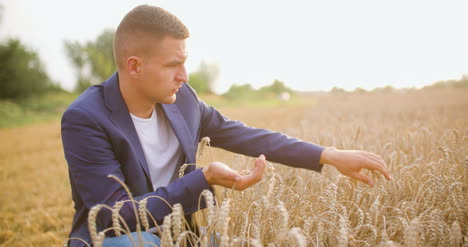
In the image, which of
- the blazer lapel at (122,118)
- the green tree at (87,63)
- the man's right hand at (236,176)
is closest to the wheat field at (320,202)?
the man's right hand at (236,176)

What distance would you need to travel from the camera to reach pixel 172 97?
1578mm

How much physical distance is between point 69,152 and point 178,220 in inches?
29.9

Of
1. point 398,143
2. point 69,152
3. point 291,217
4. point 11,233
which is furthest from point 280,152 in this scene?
point 11,233

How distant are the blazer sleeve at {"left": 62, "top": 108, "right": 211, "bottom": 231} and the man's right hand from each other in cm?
8

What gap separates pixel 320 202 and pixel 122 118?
1196 mm

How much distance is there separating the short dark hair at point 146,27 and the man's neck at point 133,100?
125mm

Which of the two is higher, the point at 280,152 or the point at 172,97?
the point at 172,97

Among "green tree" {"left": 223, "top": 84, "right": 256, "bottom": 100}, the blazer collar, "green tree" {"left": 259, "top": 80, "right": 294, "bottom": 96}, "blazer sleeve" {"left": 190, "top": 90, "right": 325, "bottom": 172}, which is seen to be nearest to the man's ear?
the blazer collar

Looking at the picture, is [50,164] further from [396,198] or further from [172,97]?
[396,198]

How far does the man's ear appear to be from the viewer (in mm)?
1526

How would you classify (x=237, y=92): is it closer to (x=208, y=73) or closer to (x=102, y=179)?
(x=208, y=73)

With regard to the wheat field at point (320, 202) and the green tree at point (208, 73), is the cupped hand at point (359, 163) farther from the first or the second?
the green tree at point (208, 73)

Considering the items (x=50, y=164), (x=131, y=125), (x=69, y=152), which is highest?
A: (x=131, y=125)

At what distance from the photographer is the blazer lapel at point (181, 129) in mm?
1661
